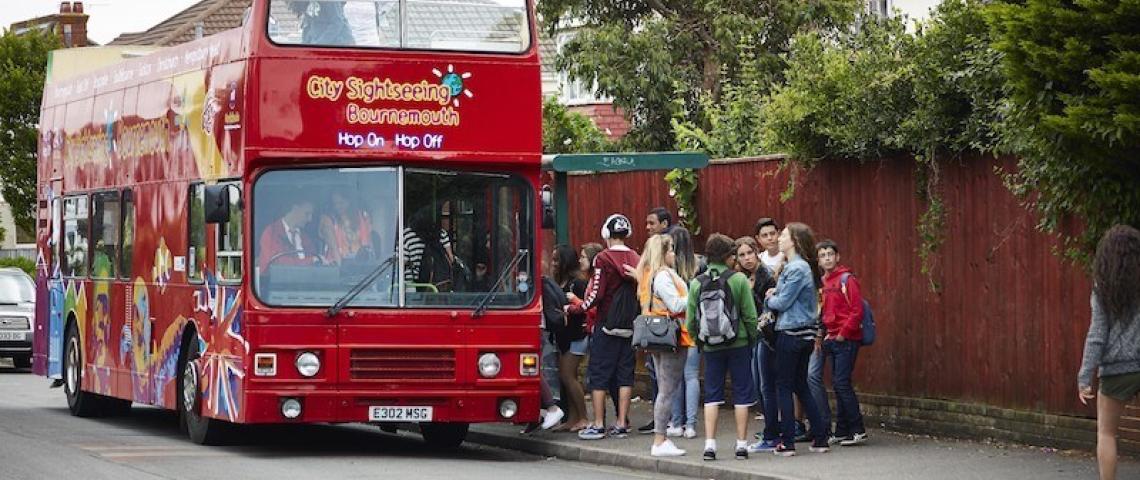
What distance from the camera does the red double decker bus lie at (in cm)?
1623

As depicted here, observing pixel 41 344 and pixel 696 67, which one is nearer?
pixel 41 344

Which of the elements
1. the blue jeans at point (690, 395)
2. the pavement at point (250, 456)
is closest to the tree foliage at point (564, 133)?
the pavement at point (250, 456)

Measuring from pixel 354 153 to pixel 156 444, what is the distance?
361 cm

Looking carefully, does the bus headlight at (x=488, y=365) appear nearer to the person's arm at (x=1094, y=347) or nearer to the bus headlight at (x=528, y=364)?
the bus headlight at (x=528, y=364)

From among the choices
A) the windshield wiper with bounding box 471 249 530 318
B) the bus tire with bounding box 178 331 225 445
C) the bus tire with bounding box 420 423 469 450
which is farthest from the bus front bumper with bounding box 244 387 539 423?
the bus tire with bounding box 420 423 469 450

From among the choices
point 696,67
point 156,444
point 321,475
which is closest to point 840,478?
point 321,475

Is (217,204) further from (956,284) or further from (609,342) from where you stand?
(956,284)

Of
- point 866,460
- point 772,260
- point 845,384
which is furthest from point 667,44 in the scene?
point 866,460

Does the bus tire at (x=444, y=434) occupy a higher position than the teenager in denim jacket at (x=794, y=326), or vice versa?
the teenager in denim jacket at (x=794, y=326)

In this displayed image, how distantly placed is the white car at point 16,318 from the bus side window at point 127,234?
13046 millimetres

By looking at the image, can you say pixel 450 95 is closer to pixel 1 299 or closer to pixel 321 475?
pixel 321 475

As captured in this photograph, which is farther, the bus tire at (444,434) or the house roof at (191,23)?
the house roof at (191,23)

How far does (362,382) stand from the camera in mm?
16281

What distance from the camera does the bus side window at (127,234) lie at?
64.5ft
